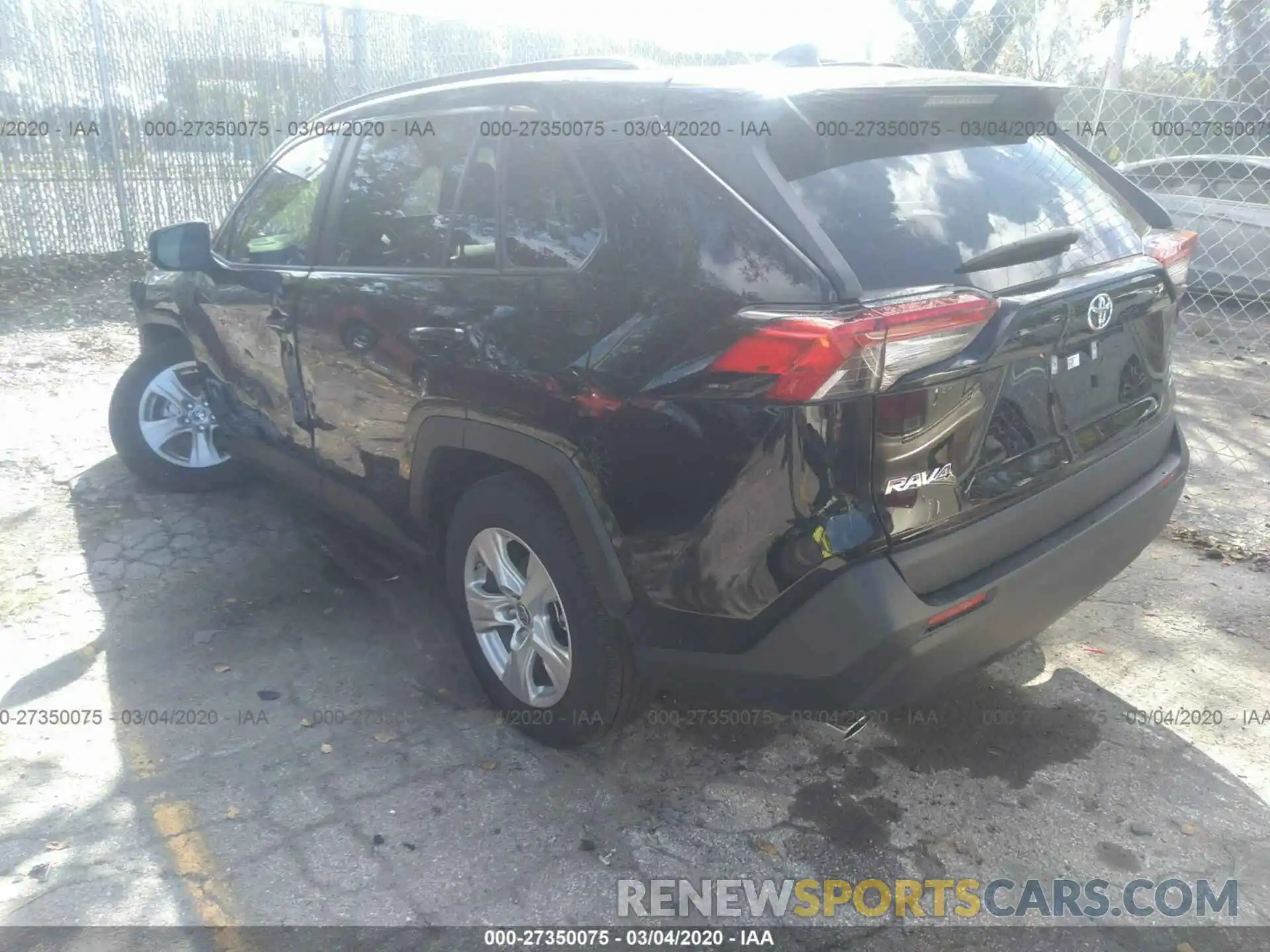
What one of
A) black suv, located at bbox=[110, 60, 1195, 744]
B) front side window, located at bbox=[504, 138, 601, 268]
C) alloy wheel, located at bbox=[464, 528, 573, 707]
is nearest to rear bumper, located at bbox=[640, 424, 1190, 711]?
black suv, located at bbox=[110, 60, 1195, 744]

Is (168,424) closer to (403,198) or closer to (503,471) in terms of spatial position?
(403,198)

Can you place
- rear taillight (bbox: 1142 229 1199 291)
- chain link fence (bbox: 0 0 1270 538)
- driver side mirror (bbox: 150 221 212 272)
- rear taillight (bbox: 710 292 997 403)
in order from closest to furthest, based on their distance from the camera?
rear taillight (bbox: 710 292 997 403)
rear taillight (bbox: 1142 229 1199 291)
driver side mirror (bbox: 150 221 212 272)
chain link fence (bbox: 0 0 1270 538)

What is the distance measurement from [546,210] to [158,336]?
3.11 m

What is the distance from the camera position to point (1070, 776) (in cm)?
284

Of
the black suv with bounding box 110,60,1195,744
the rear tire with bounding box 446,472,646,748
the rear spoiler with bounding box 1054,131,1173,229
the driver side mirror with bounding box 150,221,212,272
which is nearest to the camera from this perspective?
the black suv with bounding box 110,60,1195,744

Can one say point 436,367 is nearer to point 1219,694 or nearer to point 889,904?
point 889,904

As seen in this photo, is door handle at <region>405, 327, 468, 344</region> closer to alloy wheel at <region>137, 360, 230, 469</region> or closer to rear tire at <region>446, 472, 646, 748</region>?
rear tire at <region>446, 472, 646, 748</region>

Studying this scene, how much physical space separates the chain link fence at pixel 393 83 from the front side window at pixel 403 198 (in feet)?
13.7

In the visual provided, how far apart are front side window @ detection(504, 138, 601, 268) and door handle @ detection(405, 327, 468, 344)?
0.26 meters

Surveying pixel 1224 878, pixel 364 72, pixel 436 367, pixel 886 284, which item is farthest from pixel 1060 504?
pixel 364 72

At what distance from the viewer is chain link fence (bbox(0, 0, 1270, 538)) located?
6.87m

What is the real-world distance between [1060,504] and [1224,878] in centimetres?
104

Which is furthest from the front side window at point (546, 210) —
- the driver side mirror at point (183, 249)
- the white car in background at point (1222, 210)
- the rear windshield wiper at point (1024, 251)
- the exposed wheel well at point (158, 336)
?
the white car in background at point (1222, 210)

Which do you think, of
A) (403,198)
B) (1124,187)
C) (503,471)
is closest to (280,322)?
(403,198)
